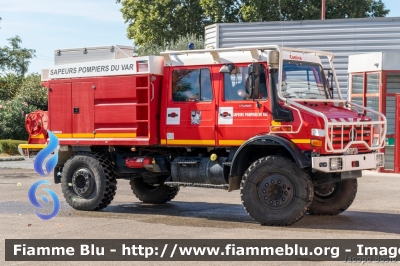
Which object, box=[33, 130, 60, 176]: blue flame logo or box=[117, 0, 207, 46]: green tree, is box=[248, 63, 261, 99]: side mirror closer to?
box=[33, 130, 60, 176]: blue flame logo

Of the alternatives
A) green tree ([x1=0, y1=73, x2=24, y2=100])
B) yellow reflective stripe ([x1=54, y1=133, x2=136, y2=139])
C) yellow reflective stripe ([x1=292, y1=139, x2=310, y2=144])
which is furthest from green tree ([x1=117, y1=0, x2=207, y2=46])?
yellow reflective stripe ([x1=292, y1=139, x2=310, y2=144])

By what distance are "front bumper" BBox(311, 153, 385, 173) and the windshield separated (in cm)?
124

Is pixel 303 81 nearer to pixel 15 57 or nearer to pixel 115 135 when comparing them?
pixel 115 135

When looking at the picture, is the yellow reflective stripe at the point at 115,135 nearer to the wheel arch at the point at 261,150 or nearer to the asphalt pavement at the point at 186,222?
the asphalt pavement at the point at 186,222

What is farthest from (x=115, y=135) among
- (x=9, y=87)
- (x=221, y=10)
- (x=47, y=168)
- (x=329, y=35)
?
(x=9, y=87)

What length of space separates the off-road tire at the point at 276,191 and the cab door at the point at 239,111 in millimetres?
623

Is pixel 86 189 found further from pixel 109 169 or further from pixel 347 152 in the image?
pixel 347 152

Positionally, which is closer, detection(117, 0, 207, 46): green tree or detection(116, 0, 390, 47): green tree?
detection(116, 0, 390, 47): green tree

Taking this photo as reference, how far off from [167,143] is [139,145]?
23.8 inches

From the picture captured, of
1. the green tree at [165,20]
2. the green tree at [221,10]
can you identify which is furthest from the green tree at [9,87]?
the green tree at [221,10]

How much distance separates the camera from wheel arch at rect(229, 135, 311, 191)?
11503 mm

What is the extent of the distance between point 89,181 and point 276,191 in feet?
13.0

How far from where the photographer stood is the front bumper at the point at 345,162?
11.4 m

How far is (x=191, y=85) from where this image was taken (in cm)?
1302
